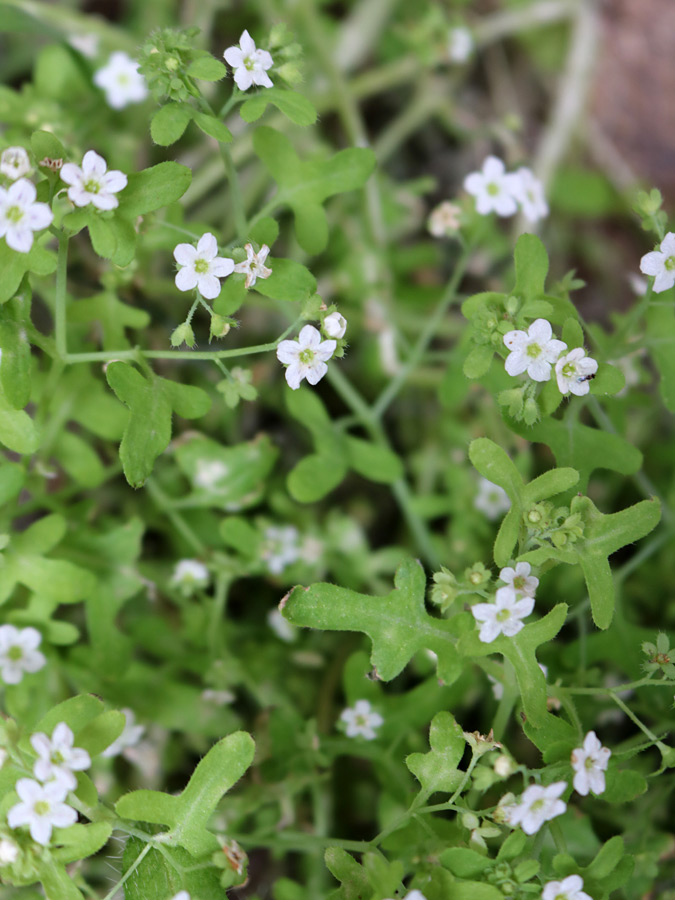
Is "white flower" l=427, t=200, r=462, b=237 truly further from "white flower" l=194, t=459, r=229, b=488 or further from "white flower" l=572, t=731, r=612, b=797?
"white flower" l=572, t=731, r=612, b=797

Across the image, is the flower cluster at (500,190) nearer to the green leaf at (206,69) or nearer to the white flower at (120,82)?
the green leaf at (206,69)

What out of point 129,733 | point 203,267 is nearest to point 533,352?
point 203,267

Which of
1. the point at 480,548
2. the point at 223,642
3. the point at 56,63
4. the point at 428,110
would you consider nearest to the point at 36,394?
the point at 223,642

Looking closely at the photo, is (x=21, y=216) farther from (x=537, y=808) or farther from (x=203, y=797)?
(x=537, y=808)

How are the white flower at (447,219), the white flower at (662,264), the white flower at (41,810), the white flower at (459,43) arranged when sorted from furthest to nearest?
the white flower at (459,43), the white flower at (447,219), the white flower at (662,264), the white flower at (41,810)

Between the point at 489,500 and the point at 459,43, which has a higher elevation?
the point at 459,43

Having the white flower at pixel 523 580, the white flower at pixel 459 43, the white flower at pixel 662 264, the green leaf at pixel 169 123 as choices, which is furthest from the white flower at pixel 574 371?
the white flower at pixel 459 43
